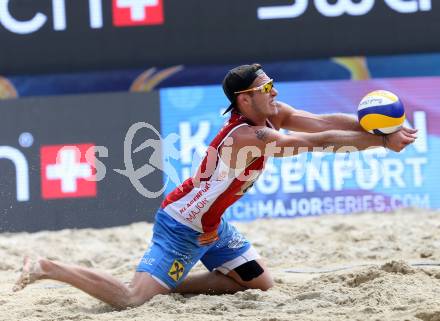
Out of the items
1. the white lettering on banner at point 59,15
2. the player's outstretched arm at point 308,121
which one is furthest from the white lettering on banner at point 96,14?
the player's outstretched arm at point 308,121

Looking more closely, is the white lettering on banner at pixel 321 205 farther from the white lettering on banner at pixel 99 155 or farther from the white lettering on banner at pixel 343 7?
the white lettering on banner at pixel 343 7

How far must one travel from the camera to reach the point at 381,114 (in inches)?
173

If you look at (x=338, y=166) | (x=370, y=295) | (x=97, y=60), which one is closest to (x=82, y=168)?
(x=97, y=60)

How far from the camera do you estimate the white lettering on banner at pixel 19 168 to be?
23.9ft

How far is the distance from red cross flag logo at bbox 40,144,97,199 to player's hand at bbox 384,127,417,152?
11.5 feet

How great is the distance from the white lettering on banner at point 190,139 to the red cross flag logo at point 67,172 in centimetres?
79

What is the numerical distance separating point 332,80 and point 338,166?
79cm

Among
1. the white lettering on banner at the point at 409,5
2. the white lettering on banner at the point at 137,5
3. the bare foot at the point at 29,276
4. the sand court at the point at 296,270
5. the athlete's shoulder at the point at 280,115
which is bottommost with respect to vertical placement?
the sand court at the point at 296,270

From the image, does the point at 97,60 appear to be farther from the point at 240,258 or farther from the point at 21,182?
the point at 240,258

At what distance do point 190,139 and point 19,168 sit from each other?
59.5 inches

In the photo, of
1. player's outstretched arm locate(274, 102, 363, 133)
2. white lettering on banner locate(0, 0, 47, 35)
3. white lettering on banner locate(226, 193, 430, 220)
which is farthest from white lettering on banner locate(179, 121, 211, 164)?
player's outstretched arm locate(274, 102, 363, 133)

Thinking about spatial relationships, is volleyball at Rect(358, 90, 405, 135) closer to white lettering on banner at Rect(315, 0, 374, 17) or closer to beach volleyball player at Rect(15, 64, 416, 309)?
beach volleyball player at Rect(15, 64, 416, 309)

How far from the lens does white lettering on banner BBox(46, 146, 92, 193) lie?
7.34 metres

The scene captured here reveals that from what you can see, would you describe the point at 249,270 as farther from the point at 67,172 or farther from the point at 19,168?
the point at 19,168
